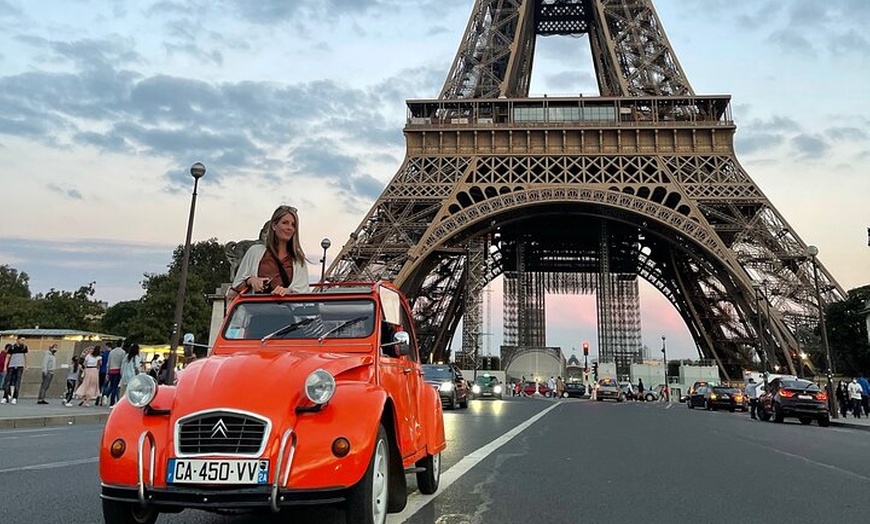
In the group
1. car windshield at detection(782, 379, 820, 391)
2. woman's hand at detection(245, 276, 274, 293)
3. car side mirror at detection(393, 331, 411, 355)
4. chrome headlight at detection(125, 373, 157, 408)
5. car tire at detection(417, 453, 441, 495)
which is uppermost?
woman's hand at detection(245, 276, 274, 293)

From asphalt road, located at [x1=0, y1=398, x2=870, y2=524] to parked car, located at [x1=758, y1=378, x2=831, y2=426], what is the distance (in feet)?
29.6

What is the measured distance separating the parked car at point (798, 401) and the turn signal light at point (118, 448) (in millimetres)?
20638

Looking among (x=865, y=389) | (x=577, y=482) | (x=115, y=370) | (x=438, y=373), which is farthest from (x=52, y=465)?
(x=865, y=389)

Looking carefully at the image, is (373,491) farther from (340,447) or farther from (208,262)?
(208,262)

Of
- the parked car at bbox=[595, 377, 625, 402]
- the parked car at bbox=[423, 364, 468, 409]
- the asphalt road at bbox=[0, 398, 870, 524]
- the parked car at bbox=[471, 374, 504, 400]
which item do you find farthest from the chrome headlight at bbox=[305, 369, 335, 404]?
the parked car at bbox=[595, 377, 625, 402]

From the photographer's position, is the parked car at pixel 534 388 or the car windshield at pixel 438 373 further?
the parked car at pixel 534 388

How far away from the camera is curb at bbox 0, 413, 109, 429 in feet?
39.3

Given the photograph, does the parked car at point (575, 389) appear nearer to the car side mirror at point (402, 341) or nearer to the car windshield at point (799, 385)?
the car windshield at point (799, 385)

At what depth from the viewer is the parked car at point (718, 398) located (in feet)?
97.4

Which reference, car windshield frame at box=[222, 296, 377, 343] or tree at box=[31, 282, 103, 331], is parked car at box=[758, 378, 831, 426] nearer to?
car windshield frame at box=[222, 296, 377, 343]

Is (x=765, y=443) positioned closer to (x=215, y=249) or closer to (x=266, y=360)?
(x=266, y=360)

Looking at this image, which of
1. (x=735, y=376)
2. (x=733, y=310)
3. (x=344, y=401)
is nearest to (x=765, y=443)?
(x=344, y=401)

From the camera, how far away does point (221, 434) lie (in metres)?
3.35

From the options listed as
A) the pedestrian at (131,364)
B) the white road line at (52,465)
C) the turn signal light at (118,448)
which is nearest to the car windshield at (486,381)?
the pedestrian at (131,364)
